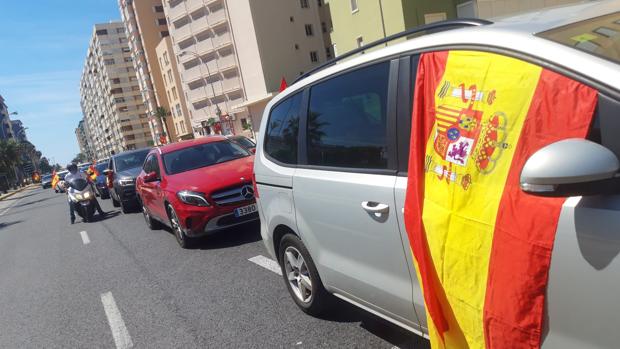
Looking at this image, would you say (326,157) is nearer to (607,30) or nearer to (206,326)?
(607,30)

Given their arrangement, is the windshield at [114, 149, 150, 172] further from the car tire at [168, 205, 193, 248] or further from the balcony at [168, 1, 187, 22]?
the balcony at [168, 1, 187, 22]

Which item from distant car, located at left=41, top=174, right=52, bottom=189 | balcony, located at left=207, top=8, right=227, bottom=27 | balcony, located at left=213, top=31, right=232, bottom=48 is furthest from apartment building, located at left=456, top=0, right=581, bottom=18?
distant car, located at left=41, top=174, right=52, bottom=189

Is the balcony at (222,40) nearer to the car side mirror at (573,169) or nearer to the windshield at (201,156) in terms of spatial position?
the windshield at (201,156)

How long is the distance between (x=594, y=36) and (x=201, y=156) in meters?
6.89

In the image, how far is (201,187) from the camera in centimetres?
666

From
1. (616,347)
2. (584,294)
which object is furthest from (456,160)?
(616,347)

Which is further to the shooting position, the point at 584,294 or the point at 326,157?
the point at 326,157

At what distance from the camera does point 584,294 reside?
1560 millimetres

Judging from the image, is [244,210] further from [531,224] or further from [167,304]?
[531,224]

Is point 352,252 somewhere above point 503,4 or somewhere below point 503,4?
below

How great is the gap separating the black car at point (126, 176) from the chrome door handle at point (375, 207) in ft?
38.6

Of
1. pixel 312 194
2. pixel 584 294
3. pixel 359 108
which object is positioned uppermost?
pixel 359 108

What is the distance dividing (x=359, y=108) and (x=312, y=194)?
2.23ft

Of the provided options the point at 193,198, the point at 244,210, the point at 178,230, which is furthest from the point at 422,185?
the point at 178,230
